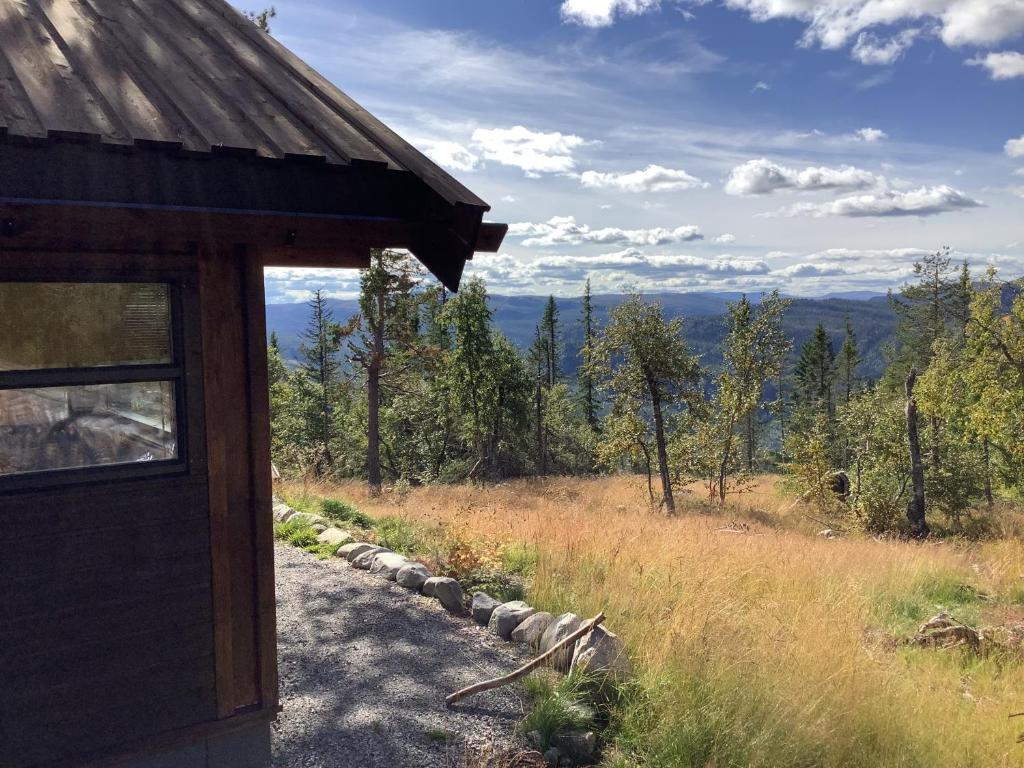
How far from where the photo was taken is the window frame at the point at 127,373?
10.4 feet

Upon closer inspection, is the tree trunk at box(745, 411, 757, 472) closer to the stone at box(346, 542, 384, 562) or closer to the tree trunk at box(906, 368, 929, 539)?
the tree trunk at box(906, 368, 929, 539)

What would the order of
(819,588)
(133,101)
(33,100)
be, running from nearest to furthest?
(33,100), (133,101), (819,588)

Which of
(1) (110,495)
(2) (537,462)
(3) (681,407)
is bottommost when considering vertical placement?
(2) (537,462)

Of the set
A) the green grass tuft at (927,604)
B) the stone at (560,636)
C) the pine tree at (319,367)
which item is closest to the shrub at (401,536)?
the stone at (560,636)

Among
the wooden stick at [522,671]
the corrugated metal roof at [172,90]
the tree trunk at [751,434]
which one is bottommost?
the tree trunk at [751,434]

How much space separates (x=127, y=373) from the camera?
339cm

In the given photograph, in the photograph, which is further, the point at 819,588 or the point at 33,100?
the point at 819,588

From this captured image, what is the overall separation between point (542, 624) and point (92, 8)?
16.8 ft

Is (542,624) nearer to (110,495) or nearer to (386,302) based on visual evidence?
(110,495)

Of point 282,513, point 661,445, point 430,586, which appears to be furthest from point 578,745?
point 661,445

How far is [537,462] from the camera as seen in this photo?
126ft

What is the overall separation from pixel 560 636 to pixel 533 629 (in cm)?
38

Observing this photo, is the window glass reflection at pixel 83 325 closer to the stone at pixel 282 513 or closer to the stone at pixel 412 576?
the stone at pixel 412 576

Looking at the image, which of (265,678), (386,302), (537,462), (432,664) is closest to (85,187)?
(265,678)
